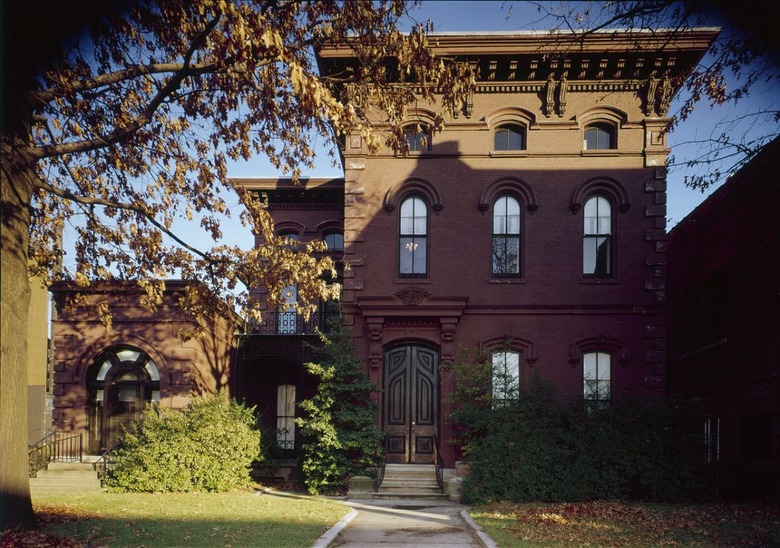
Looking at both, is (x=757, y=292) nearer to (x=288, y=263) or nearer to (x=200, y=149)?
(x=288, y=263)

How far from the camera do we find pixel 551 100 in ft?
61.7

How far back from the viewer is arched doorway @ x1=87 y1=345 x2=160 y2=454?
18.6 m

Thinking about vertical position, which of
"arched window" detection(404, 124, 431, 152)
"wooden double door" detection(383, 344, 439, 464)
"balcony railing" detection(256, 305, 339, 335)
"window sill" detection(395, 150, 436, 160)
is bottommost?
"wooden double door" detection(383, 344, 439, 464)

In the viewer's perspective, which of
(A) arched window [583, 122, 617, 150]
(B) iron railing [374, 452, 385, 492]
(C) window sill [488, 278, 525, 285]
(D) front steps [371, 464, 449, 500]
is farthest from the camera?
(A) arched window [583, 122, 617, 150]

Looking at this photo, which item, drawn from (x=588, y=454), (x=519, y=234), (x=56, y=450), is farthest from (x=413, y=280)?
(x=56, y=450)

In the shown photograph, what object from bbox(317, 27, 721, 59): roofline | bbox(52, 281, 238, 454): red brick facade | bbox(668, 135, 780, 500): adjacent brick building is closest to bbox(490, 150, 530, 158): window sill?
bbox(317, 27, 721, 59): roofline

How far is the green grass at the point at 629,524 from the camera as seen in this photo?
9680 millimetres

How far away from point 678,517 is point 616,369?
21.7 feet

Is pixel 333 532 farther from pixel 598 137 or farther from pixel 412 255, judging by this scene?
pixel 598 137

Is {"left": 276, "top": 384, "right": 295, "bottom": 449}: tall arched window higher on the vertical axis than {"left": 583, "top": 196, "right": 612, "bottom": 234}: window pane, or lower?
lower

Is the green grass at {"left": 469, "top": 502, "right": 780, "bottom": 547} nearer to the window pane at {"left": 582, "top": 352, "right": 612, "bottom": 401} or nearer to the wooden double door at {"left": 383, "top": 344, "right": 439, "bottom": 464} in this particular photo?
the wooden double door at {"left": 383, "top": 344, "right": 439, "bottom": 464}

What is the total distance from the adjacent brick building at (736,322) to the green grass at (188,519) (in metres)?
10.3

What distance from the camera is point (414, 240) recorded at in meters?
18.9

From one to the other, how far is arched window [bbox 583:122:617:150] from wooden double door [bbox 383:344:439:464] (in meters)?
7.61
